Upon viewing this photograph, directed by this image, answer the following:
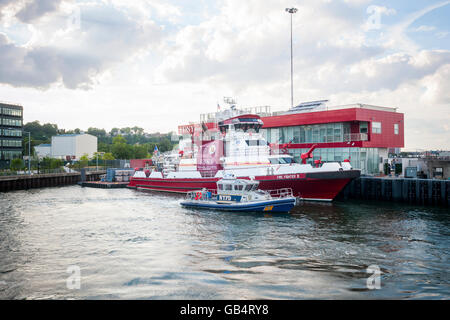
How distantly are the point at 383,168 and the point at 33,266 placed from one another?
4036 centimetres

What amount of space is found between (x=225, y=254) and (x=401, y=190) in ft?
76.7

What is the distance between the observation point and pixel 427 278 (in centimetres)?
1224

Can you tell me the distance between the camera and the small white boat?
2473 centimetres

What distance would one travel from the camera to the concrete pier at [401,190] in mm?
29375

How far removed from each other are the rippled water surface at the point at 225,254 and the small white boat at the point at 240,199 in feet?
3.03

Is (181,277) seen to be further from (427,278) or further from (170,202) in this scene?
(170,202)

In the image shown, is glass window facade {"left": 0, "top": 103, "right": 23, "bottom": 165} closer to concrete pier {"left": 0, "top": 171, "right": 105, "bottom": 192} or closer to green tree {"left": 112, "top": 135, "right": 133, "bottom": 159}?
green tree {"left": 112, "top": 135, "right": 133, "bottom": 159}

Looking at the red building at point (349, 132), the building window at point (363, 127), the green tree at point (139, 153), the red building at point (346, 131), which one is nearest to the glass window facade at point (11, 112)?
the green tree at point (139, 153)

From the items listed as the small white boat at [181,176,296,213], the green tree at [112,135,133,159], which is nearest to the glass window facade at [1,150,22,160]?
the green tree at [112,135,133,159]

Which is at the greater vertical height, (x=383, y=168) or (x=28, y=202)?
(x=383, y=168)
